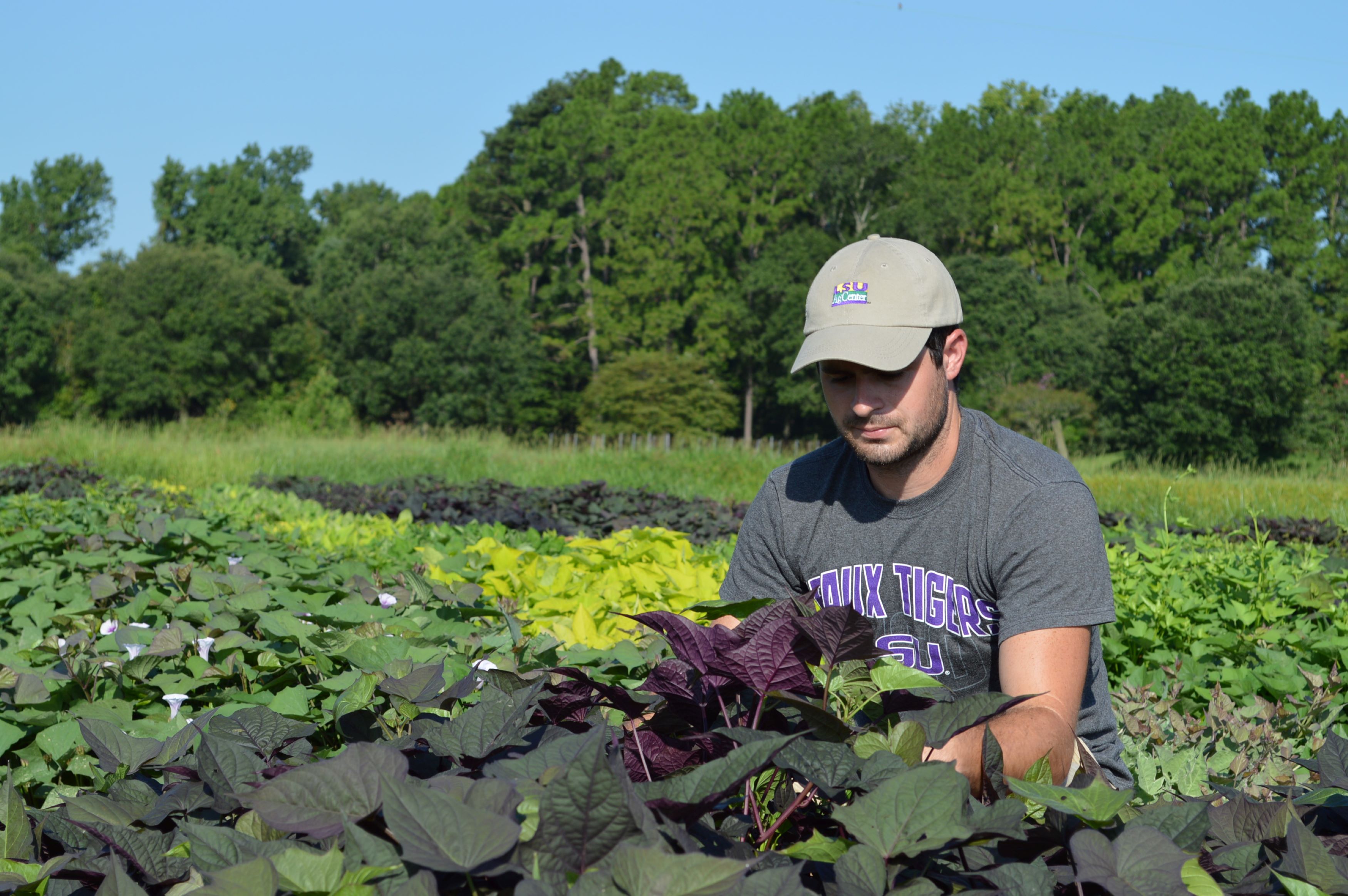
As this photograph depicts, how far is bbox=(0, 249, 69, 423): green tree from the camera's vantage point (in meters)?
38.4

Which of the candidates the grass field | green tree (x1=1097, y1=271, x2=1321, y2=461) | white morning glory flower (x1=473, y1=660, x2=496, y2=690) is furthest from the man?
green tree (x1=1097, y1=271, x2=1321, y2=461)

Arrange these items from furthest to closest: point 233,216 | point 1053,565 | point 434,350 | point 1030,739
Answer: point 233,216, point 434,350, point 1053,565, point 1030,739

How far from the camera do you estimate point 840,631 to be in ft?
3.74

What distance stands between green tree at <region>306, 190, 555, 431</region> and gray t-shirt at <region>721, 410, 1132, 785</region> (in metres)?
38.4

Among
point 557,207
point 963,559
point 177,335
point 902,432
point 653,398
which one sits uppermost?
point 557,207

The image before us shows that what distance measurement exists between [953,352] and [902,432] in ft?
1.05

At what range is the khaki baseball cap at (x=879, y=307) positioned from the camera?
92.4 inches

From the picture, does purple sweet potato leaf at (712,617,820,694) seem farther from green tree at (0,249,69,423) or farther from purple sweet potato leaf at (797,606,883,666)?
green tree at (0,249,69,423)

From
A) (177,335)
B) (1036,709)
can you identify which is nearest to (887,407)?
(1036,709)

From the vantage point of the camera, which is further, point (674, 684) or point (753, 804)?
point (674, 684)

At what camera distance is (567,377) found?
45.1 m

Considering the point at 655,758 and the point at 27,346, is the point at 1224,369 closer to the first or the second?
the point at 655,758

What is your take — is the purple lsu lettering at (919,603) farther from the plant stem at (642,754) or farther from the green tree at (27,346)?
the green tree at (27,346)

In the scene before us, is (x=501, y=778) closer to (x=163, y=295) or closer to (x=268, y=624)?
(x=268, y=624)
